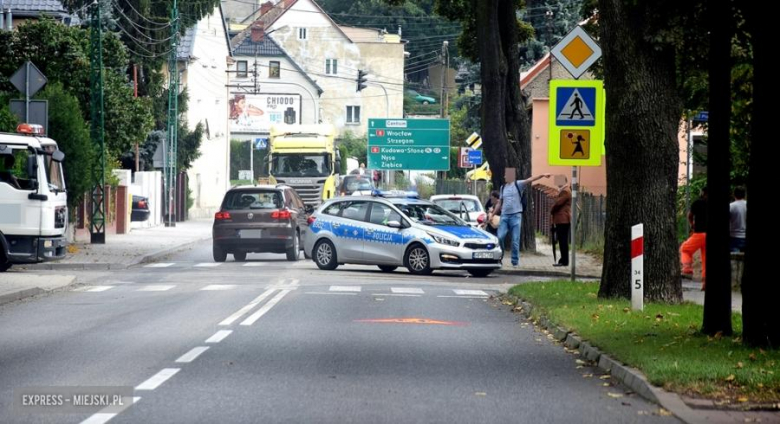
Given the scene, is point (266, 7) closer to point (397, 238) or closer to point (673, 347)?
point (397, 238)

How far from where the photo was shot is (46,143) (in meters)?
25.2

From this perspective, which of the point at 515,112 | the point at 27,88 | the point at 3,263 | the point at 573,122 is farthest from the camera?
the point at 515,112

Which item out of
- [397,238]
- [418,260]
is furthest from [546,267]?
[397,238]

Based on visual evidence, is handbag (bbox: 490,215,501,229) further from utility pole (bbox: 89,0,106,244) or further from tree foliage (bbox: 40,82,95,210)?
utility pole (bbox: 89,0,106,244)

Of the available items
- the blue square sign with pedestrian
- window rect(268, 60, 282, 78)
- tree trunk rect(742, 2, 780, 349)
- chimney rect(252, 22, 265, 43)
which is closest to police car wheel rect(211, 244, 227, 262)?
the blue square sign with pedestrian

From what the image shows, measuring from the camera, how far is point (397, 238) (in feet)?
90.0

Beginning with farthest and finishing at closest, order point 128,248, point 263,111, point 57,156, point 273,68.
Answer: point 273,68 < point 263,111 < point 128,248 < point 57,156

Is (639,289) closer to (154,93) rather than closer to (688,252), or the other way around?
(688,252)

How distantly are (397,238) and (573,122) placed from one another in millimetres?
8464

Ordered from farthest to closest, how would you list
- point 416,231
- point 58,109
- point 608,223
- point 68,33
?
1. point 68,33
2. point 58,109
3. point 416,231
4. point 608,223

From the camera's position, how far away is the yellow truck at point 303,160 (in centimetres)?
5397

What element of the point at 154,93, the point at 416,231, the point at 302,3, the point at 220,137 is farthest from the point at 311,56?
the point at 416,231

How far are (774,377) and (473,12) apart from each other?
26.7 metres

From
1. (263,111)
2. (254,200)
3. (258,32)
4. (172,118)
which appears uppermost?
(258,32)
